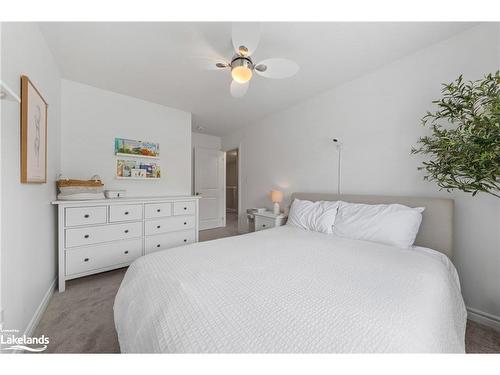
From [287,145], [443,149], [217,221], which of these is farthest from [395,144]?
[217,221]

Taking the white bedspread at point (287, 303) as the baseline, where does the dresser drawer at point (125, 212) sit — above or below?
above

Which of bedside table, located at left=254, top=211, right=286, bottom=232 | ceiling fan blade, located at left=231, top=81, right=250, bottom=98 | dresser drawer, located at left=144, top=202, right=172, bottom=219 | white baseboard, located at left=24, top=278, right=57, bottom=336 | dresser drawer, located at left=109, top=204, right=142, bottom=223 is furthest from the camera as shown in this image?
bedside table, located at left=254, top=211, right=286, bottom=232

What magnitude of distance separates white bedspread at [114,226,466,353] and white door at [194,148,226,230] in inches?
131

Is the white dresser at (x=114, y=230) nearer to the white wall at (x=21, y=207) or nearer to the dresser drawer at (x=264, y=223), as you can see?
the white wall at (x=21, y=207)

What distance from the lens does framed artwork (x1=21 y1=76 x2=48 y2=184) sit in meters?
1.29

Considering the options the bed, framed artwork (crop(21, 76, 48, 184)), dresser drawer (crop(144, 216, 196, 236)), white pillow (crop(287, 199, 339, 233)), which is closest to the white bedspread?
the bed

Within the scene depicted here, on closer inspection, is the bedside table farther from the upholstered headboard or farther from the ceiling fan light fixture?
the ceiling fan light fixture

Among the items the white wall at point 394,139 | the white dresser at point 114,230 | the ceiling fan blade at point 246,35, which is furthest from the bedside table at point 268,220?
the ceiling fan blade at point 246,35

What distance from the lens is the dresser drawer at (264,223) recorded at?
286 centimetres

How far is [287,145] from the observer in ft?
10.5

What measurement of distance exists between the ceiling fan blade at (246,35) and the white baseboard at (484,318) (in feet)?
8.95

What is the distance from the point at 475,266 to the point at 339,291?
5.18 feet

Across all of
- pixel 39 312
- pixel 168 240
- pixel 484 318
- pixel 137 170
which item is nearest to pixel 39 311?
pixel 39 312

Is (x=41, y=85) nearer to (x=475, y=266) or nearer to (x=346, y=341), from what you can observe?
(x=346, y=341)
